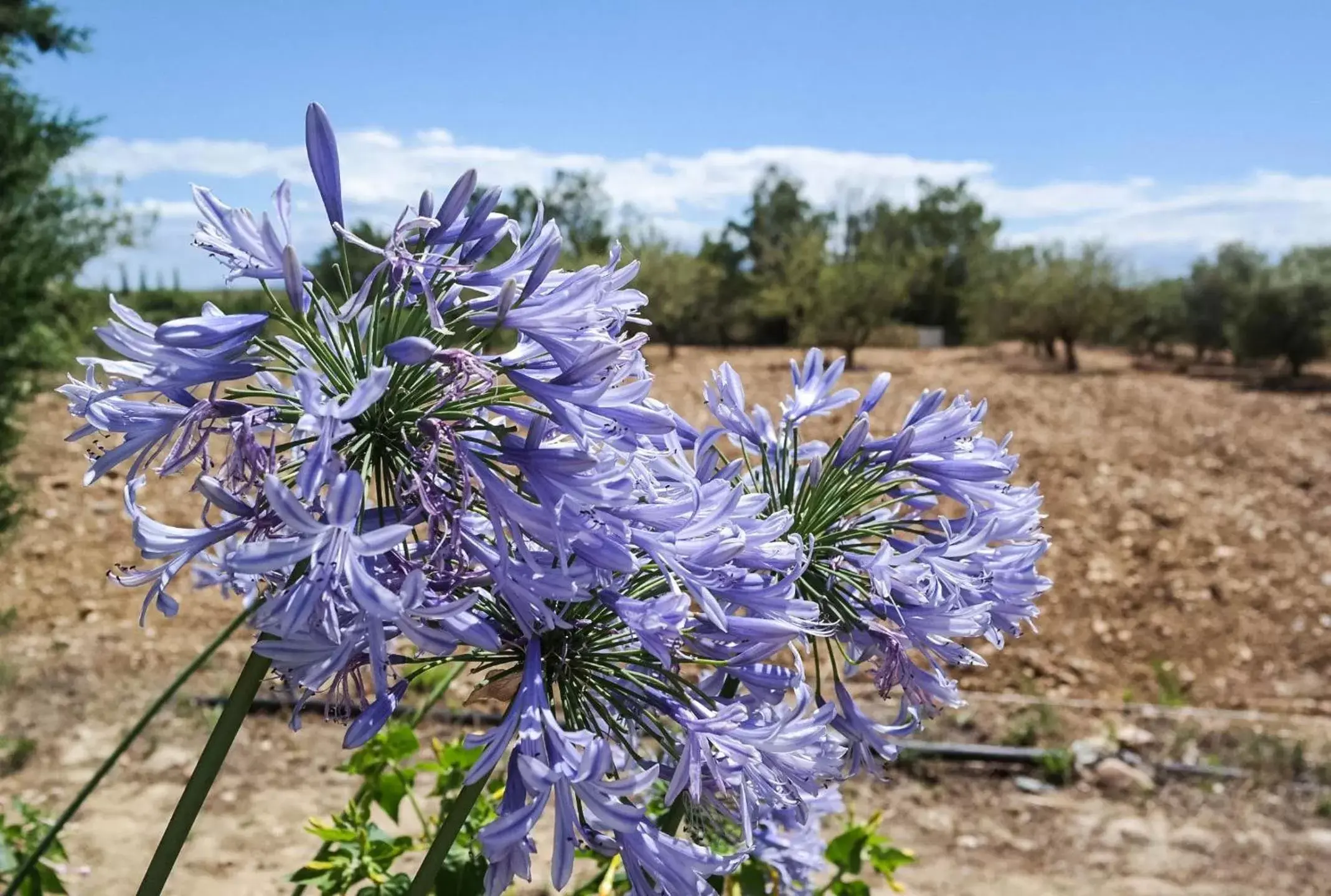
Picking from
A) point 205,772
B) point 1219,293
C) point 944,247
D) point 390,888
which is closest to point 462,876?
point 390,888

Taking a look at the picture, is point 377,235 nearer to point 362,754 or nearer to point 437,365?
point 437,365

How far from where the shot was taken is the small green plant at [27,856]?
72.0 inches

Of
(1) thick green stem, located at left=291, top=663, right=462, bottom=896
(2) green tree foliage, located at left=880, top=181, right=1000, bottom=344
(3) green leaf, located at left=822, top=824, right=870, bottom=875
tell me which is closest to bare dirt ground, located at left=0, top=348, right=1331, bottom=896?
(1) thick green stem, located at left=291, top=663, right=462, bottom=896

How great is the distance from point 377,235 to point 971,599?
34.6 inches

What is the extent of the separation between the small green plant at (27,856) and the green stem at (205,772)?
108cm

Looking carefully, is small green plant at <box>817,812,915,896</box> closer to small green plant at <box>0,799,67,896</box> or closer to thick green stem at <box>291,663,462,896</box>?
thick green stem at <box>291,663,462,896</box>

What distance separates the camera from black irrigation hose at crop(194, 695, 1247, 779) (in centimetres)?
523

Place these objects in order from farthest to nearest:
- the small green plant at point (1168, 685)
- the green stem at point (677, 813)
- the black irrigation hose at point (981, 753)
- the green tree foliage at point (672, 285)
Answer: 1. the green tree foliage at point (672, 285)
2. the small green plant at point (1168, 685)
3. the black irrigation hose at point (981, 753)
4. the green stem at point (677, 813)

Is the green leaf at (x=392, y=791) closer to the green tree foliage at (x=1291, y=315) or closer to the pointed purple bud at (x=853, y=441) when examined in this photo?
the pointed purple bud at (x=853, y=441)

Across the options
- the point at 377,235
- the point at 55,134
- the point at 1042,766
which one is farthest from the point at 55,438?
the point at 377,235

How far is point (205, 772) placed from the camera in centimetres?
93

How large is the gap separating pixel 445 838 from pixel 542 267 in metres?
0.58

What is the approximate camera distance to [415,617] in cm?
96

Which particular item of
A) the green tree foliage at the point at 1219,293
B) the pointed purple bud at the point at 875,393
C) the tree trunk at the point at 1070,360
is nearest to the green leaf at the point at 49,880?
the pointed purple bud at the point at 875,393
